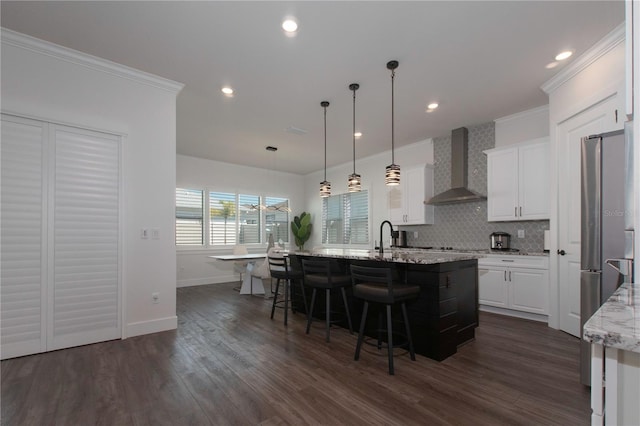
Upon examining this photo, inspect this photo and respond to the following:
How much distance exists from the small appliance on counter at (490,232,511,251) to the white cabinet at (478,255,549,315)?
32cm

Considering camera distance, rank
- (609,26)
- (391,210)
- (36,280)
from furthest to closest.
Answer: (391,210) → (36,280) → (609,26)

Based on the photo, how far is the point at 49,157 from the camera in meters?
3.00

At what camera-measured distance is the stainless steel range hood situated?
5.23 metres

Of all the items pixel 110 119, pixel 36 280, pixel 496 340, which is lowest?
pixel 496 340

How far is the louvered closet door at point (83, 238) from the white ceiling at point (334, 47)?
1.05m

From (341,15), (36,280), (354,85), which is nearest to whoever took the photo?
(341,15)

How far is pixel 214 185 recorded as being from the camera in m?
7.44

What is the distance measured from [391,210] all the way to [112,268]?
16.5 ft

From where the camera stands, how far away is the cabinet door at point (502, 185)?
4.46 metres

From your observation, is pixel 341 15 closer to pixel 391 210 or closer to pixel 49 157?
pixel 49 157

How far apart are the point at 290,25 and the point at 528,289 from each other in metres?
4.41

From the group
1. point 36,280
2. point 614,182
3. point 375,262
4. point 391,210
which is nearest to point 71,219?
point 36,280

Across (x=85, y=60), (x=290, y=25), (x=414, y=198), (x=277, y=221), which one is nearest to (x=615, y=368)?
(x=290, y=25)

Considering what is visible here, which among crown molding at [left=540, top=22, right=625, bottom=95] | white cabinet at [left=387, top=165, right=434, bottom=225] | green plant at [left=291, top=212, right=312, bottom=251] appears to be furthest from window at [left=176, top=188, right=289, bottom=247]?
crown molding at [left=540, top=22, right=625, bottom=95]
